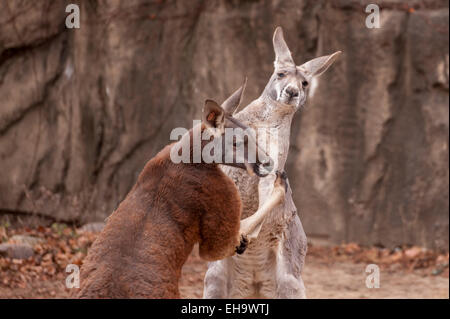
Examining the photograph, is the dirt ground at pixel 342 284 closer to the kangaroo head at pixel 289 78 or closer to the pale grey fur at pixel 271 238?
the pale grey fur at pixel 271 238

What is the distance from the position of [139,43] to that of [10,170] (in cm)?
276

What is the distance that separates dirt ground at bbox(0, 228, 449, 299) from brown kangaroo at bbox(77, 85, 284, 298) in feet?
13.7

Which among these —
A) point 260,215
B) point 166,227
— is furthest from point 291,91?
point 166,227

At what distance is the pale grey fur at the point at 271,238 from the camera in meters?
5.10

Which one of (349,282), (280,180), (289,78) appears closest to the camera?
(280,180)

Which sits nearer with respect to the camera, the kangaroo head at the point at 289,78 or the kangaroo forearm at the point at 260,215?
the kangaroo forearm at the point at 260,215

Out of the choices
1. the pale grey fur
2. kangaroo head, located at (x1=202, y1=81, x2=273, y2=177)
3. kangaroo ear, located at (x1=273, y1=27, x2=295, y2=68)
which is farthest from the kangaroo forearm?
kangaroo ear, located at (x1=273, y1=27, x2=295, y2=68)

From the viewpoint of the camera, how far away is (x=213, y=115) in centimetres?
408

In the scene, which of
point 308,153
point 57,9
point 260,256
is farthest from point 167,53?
point 260,256

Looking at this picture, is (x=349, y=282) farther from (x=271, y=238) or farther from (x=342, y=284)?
(x=271, y=238)

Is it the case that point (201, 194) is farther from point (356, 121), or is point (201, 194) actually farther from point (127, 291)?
point (356, 121)

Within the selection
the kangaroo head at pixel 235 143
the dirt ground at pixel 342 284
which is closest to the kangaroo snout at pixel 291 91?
the kangaroo head at pixel 235 143

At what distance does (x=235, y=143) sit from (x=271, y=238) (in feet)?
3.99

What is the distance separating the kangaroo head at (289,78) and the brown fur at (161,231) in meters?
1.33
